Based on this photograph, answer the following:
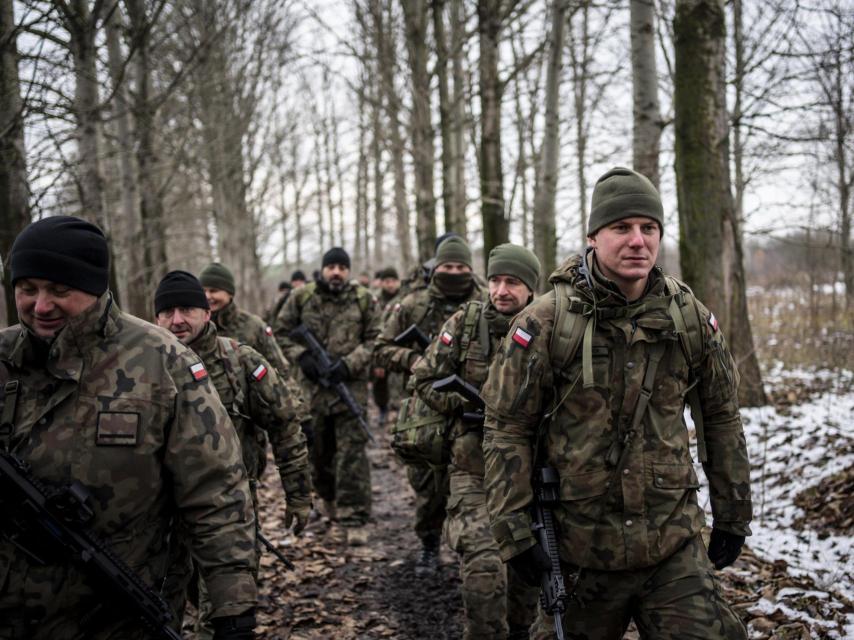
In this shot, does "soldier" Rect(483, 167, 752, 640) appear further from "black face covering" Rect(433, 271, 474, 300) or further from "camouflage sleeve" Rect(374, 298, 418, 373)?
"camouflage sleeve" Rect(374, 298, 418, 373)

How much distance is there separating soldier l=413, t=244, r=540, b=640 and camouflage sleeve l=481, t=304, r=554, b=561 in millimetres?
1155

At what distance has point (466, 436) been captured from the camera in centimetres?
407

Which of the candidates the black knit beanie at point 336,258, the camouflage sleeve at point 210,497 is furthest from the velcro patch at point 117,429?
the black knit beanie at point 336,258

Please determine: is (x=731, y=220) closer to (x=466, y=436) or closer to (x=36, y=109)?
(x=466, y=436)


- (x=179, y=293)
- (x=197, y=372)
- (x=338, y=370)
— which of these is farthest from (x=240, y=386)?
(x=338, y=370)

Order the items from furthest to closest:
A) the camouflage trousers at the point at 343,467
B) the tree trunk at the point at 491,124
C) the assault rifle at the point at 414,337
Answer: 1. the tree trunk at the point at 491,124
2. the camouflage trousers at the point at 343,467
3. the assault rifle at the point at 414,337

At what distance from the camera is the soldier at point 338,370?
20.6 feet

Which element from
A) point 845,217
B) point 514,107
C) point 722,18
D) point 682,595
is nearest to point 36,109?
point 682,595

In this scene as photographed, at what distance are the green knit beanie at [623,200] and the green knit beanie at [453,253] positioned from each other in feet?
9.05

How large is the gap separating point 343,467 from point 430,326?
1749mm

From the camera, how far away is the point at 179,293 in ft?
12.8

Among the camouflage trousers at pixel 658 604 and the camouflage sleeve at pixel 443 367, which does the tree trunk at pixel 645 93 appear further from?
the camouflage trousers at pixel 658 604

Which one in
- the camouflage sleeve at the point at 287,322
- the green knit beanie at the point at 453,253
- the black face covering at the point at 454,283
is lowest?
the camouflage sleeve at the point at 287,322

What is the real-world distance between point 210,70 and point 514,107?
818 cm
